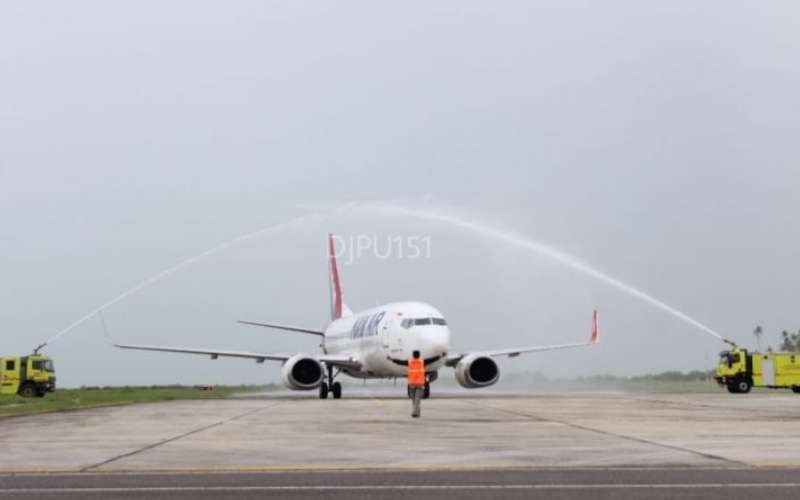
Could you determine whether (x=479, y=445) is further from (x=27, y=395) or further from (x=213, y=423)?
(x=27, y=395)

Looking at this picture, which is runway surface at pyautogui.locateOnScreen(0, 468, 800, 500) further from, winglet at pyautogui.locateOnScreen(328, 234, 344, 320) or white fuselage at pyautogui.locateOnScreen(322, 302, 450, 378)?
winglet at pyautogui.locateOnScreen(328, 234, 344, 320)

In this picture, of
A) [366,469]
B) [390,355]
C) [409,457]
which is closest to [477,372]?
[390,355]

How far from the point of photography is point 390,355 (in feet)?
144

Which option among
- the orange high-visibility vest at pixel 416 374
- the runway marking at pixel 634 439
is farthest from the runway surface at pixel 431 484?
the orange high-visibility vest at pixel 416 374

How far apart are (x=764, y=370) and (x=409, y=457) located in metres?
43.7

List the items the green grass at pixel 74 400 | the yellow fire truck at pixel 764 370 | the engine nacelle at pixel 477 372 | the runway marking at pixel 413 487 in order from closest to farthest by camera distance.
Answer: the runway marking at pixel 413 487 < the green grass at pixel 74 400 < the engine nacelle at pixel 477 372 < the yellow fire truck at pixel 764 370

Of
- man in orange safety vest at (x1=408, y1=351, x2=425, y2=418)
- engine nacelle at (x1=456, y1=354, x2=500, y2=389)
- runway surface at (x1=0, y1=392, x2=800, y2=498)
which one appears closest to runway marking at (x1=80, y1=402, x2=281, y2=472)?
runway surface at (x1=0, y1=392, x2=800, y2=498)

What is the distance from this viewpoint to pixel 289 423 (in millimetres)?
24281

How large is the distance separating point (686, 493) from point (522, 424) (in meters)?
12.5

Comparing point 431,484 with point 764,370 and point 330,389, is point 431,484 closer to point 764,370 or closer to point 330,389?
point 330,389

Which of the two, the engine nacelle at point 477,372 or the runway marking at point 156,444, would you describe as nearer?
the runway marking at point 156,444

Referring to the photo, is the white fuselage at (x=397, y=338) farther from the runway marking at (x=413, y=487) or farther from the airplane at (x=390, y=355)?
the runway marking at (x=413, y=487)

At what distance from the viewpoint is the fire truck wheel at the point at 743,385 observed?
53.9m

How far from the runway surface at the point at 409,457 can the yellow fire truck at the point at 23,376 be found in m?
34.4
